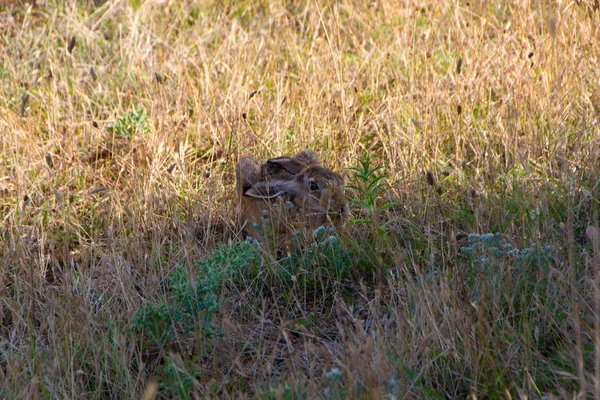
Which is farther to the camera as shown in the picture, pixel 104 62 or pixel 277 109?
pixel 104 62

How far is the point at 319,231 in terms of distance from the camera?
4328mm

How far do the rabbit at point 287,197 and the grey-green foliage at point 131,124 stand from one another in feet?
4.42

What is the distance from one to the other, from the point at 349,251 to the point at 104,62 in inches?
149

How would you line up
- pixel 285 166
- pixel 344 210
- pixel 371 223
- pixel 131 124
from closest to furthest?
1. pixel 371 223
2. pixel 344 210
3. pixel 285 166
4. pixel 131 124

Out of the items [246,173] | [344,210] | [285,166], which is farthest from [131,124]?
[344,210]

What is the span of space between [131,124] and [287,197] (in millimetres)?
2011

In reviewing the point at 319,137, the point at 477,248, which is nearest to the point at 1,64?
the point at 319,137

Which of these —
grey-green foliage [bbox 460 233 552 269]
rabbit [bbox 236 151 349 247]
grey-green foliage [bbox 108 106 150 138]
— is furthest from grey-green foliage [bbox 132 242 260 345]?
grey-green foliage [bbox 108 106 150 138]

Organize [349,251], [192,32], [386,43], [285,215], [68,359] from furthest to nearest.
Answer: [192,32], [386,43], [285,215], [349,251], [68,359]

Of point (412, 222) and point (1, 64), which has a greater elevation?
point (1, 64)

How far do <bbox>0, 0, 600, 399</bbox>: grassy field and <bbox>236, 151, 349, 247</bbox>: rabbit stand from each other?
0.63 ft

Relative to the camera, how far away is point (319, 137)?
6.07m

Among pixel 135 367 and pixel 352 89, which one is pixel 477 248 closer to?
pixel 135 367

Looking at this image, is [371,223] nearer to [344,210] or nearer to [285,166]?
[344,210]
